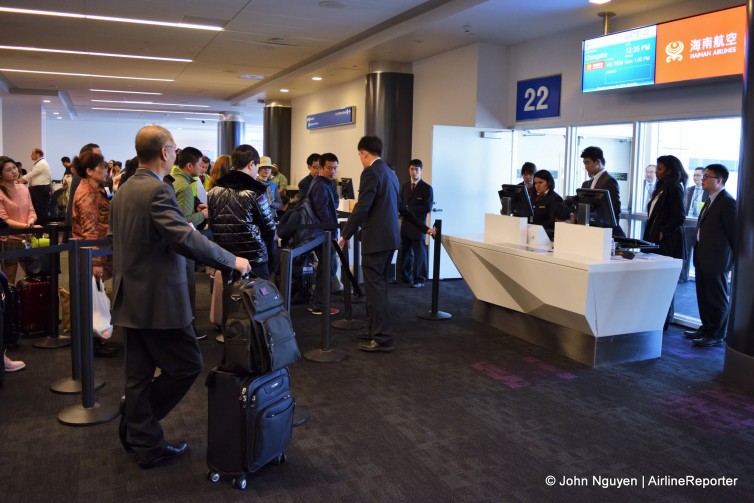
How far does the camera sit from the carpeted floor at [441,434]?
2891mm

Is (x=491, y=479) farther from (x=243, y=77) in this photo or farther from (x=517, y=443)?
(x=243, y=77)

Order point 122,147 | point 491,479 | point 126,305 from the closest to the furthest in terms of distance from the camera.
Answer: point 126,305
point 491,479
point 122,147

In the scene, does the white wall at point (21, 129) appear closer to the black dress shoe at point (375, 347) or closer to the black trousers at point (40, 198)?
the black trousers at point (40, 198)

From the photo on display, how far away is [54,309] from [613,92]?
5.67 m

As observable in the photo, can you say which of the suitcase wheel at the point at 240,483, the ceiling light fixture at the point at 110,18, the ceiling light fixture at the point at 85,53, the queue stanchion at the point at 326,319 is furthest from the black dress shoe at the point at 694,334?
the ceiling light fixture at the point at 85,53

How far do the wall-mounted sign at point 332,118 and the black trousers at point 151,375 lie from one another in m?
9.29

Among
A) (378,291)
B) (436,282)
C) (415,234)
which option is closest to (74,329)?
(378,291)

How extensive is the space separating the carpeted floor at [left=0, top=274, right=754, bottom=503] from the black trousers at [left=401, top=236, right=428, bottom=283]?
3076 millimetres

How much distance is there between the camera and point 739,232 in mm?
4520

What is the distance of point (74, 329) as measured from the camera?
3.57 metres

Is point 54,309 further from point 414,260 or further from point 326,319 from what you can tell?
point 414,260

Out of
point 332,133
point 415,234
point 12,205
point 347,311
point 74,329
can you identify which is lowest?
point 347,311

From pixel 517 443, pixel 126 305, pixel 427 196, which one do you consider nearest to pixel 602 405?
pixel 517 443

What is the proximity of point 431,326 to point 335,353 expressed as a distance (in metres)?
1.40
